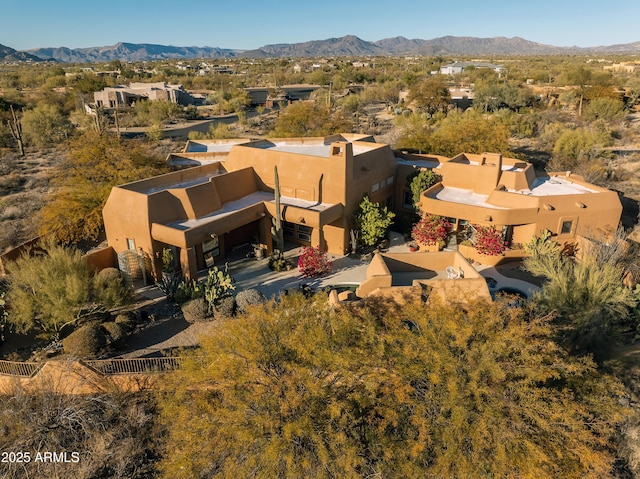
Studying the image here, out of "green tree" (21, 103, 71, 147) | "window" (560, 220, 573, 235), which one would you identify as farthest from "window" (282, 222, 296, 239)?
"green tree" (21, 103, 71, 147)

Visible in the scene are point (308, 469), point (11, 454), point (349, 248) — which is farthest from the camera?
point (349, 248)

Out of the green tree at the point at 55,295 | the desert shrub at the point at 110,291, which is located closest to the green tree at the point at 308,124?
the desert shrub at the point at 110,291

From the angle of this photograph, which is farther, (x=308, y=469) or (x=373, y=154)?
(x=373, y=154)

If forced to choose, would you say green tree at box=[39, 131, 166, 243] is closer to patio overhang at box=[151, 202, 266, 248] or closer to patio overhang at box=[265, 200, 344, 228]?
patio overhang at box=[151, 202, 266, 248]

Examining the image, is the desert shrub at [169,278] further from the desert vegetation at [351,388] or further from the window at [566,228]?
the window at [566,228]

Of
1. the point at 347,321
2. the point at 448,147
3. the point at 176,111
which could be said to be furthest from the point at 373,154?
the point at 176,111

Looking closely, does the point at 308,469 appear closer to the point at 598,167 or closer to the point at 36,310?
the point at 36,310
